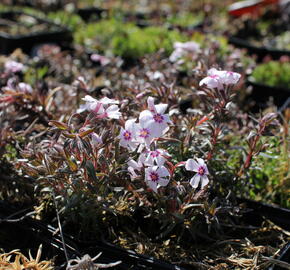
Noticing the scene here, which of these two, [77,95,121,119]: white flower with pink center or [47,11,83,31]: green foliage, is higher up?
[77,95,121,119]: white flower with pink center

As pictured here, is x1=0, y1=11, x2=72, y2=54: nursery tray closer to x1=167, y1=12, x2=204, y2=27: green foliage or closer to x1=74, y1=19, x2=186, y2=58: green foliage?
x1=74, y1=19, x2=186, y2=58: green foliage

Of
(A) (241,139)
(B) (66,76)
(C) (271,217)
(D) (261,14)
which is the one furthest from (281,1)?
(C) (271,217)

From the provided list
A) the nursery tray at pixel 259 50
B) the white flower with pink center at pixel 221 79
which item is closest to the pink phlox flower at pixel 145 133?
the white flower with pink center at pixel 221 79

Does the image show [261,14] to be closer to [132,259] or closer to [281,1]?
[281,1]

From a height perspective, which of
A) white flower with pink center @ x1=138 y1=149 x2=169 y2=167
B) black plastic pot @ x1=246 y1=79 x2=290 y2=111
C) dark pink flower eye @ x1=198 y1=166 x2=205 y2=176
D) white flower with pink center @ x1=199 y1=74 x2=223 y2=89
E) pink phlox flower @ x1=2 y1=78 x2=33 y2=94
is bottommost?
black plastic pot @ x1=246 y1=79 x2=290 y2=111

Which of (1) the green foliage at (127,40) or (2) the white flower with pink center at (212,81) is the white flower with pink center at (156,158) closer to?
(2) the white flower with pink center at (212,81)

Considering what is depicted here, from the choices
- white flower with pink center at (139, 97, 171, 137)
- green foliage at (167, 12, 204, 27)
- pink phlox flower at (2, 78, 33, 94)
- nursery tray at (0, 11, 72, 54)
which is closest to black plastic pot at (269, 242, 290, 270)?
white flower with pink center at (139, 97, 171, 137)
